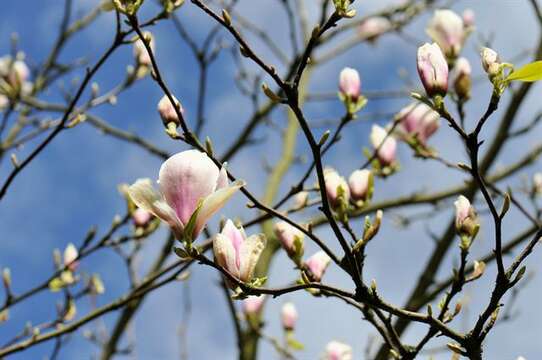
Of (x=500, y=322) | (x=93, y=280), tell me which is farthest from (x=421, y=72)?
(x=500, y=322)

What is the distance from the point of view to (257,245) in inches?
40.9

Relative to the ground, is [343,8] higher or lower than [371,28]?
lower

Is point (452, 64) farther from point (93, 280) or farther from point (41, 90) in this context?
point (41, 90)

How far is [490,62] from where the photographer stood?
105 centimetres

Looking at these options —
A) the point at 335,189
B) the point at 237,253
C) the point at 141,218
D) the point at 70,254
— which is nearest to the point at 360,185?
the point at 335,189

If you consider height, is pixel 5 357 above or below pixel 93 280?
below

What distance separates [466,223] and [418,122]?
855 mm

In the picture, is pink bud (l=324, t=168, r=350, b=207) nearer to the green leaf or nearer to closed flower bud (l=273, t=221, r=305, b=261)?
closed flower bud (l=273, t=221, r=305, b=261)

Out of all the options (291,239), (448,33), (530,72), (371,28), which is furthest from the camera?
(371,28)

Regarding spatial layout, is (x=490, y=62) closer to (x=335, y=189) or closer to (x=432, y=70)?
(x=432, y=70)

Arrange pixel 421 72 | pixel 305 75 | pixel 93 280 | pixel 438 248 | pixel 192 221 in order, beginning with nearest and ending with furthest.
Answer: pixel 192 221 → pixel 421 72 → pixel 93 280 → pixel 438 248 → pixel 305 75

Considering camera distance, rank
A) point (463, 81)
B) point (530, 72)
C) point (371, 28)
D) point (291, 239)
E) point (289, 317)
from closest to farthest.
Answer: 1. point (530, 72)
2. point (291, 239)
3. point (463, 81)
4. point (289, 317)
5. point (371, 28)

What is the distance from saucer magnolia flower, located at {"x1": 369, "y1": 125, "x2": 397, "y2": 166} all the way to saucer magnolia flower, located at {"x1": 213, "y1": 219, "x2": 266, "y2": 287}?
40.0 inches

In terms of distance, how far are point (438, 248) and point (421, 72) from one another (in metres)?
1.67
